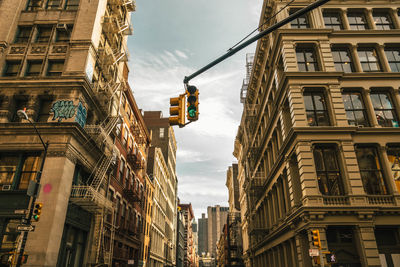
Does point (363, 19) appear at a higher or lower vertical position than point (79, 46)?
higher

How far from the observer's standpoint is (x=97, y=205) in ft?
76.9

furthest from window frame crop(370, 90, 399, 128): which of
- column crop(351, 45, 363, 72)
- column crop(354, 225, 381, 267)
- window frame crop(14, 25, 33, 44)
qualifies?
window frame crop(14, 25, 33, 44)

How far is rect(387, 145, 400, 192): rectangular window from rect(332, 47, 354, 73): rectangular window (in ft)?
24.8

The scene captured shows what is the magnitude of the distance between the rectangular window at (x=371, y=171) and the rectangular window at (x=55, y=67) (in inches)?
993

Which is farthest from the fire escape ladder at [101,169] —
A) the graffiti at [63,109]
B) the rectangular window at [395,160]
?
the rectangular window at [395,160]

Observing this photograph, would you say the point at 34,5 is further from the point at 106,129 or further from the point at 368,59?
the point at 368,59

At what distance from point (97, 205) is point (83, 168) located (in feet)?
11.3

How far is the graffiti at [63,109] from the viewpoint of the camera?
2203 centimetres

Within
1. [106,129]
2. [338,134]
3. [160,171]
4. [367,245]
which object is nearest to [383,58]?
[338,134]

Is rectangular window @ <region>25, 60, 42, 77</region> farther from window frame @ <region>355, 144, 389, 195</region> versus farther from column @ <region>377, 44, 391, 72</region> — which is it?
column @ <region>377, 44, 391, 72</region>

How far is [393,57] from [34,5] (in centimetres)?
3406

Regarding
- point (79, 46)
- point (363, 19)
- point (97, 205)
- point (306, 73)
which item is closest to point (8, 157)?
point (97, 205)

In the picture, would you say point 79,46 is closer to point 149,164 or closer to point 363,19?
point 363,19

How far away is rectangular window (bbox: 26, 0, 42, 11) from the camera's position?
2762 centimetres
